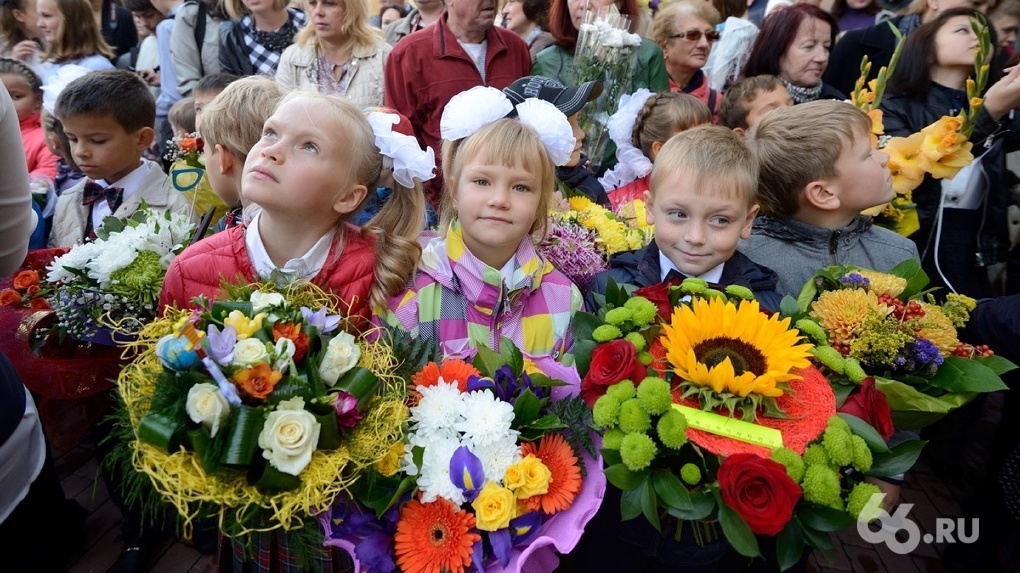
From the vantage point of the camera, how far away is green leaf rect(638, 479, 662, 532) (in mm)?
1360

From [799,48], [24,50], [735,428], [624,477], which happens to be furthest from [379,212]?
[24,50]

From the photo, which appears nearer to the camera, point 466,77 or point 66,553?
point 66,553

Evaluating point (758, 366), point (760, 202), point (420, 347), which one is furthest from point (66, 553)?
point (760, 202)

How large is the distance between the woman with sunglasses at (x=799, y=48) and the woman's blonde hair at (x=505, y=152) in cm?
250

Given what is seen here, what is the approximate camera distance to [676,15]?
159 inches

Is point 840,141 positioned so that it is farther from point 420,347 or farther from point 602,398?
point 420,347

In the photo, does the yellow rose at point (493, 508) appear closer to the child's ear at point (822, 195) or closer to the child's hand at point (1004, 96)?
the child's ear at point (822, 195)

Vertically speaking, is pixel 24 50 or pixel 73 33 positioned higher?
pixel 73 33

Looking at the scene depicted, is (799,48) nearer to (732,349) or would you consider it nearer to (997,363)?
(997,363)

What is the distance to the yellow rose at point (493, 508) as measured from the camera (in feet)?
4.78

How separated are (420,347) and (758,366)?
3.10 ft

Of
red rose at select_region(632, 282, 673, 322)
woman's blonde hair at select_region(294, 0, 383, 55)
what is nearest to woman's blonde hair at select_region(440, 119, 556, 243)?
red rose at select_region(632, 282, 673, 322)

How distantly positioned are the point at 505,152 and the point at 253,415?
3.78ft

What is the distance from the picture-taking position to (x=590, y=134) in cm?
329
